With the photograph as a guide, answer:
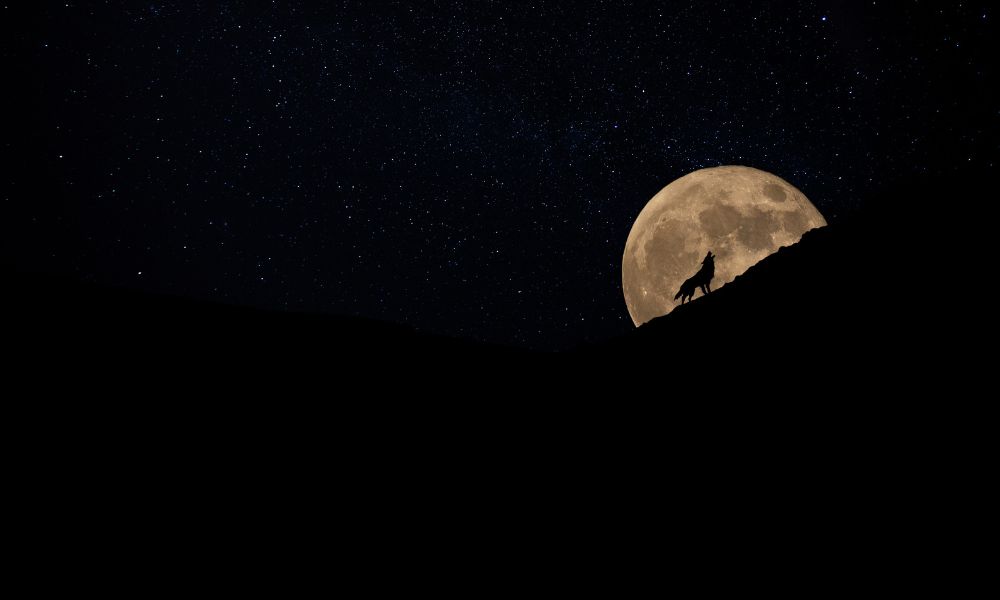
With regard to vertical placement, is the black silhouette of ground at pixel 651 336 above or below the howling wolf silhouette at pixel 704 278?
below

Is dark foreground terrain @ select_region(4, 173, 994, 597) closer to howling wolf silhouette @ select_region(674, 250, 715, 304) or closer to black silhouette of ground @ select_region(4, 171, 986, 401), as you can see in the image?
black silhouette of ground @ select_region(4, 171, 986, 401)

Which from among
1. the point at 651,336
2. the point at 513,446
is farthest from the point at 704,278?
the point at 513,446

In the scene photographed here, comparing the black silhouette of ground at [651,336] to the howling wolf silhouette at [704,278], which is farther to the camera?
the howling wolf silhouette at [704,278]

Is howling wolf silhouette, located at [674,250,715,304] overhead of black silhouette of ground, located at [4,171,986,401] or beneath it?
overhead

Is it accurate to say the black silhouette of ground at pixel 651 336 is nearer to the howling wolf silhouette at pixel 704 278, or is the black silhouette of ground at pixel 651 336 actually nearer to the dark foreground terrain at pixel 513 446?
the dark foreground terrain at pixel 513 446

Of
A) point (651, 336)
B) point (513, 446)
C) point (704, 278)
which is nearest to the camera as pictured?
point (513, 446)

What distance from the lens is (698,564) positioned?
2.70m

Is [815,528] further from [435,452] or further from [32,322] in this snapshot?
[32,322]

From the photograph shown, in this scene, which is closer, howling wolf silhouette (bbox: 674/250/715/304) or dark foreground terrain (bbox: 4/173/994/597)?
dark foreground terrain (bbox: 4/173/994/597)

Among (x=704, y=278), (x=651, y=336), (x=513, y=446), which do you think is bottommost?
(x=513, y=446)

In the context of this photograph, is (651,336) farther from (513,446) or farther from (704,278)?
(704,278)

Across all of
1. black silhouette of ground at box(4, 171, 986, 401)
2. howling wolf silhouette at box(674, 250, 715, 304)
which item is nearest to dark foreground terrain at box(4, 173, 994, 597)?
black silhouette of ground at box(4, 171, 986, 401)

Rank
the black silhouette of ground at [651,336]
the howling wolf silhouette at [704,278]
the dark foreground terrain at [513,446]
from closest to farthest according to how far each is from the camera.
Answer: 1. the dark foreground terrain at [513,446]
2. the black silhouette of ground at [651,336]
3. the howling wolf silhouette at [704,278]

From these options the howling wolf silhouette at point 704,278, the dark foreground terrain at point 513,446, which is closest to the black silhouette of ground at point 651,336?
the dark foreground terrain at point 513,446
